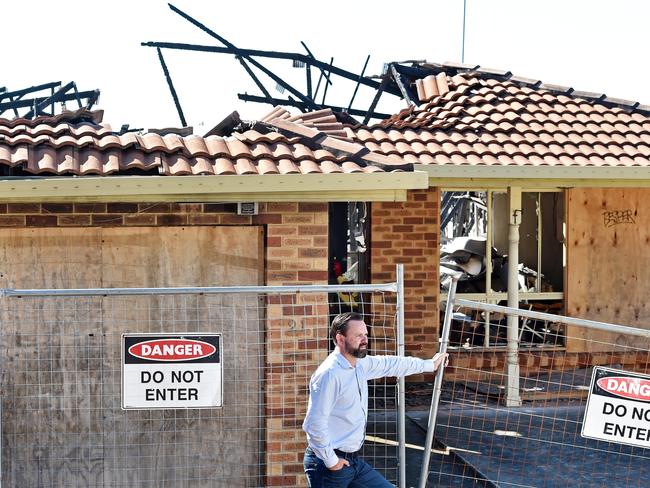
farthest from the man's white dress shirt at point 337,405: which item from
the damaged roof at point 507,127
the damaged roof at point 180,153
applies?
the damaged roof at point 507,127

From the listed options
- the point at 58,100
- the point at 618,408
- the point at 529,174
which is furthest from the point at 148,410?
the point at 58,100

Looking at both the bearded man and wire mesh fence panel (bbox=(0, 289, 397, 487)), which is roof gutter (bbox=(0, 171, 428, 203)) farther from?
the bearded man

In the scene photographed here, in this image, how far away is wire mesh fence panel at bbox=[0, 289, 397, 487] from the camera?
7016mm

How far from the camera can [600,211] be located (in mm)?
11805

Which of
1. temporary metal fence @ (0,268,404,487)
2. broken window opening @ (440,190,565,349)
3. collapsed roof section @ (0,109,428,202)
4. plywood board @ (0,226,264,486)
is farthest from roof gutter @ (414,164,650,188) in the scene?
plywood board @ (0,226,264,486)

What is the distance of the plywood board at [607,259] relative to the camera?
1172 centimetres

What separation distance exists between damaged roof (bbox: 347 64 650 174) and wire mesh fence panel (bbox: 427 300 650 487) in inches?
74.8

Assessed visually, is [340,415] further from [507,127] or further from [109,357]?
[507,127]

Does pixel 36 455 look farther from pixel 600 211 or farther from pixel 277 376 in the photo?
pixel 600 211

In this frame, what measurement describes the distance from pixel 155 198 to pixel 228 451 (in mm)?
1936

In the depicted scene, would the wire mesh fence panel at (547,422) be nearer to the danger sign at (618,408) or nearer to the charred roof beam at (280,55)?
the danger sign at (618,408)

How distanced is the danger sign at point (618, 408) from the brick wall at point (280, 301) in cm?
196

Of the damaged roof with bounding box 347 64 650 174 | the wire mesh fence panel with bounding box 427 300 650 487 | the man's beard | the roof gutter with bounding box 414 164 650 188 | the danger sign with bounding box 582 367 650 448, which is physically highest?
the damaged roof with bounding box 347 64 650 174

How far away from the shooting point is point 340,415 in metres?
5.64
